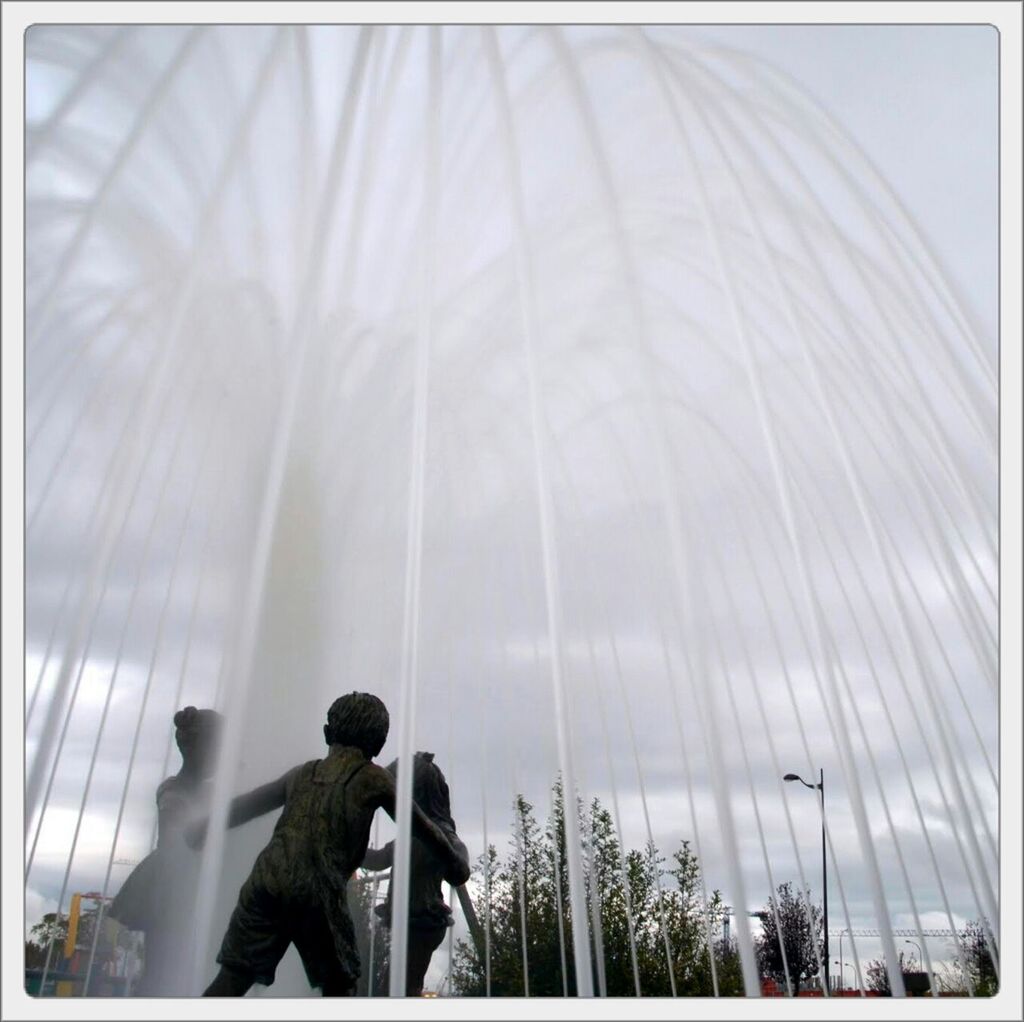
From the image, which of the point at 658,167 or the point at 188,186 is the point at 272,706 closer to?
the point at 188,186

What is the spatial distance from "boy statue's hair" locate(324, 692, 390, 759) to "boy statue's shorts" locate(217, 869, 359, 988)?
0.88m

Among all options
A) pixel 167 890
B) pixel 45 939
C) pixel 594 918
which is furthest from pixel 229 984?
pixel 594 918

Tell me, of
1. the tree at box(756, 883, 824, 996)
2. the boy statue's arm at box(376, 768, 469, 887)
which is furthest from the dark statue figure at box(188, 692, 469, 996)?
the tree at box(756, 883, 824, 996)

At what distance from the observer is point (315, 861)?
19.3 feet

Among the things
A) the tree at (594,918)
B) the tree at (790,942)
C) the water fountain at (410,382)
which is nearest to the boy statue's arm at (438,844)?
the water fountain at (410,382)

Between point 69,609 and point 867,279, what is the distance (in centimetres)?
923

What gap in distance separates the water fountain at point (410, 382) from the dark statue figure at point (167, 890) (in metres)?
0.15

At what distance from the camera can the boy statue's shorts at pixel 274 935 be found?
5773 millimetres

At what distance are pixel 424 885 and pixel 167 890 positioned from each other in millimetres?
1896

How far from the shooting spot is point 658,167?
520 inches

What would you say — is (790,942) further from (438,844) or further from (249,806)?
(249,806)

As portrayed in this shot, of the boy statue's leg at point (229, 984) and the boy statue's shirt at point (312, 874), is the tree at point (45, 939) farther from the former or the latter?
the boy statue's shirt at point (312, 874)

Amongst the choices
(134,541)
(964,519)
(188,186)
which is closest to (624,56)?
(188,186)

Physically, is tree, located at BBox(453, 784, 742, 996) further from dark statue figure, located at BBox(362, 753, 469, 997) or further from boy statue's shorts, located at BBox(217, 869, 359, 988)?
boy statue's shorts, located at BBox(217, 869, 359, 988)
